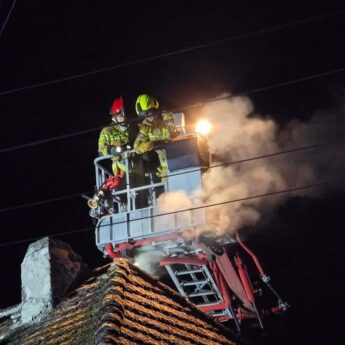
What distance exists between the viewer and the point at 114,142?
34.6 ft

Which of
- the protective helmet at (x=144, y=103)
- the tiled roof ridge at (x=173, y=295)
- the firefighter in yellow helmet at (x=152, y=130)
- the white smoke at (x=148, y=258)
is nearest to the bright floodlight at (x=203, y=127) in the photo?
the firefighter in yellow helmet at (x=152, y=130)

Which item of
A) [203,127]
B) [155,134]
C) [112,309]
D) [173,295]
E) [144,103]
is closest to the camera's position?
[112,309]

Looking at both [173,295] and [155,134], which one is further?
[155,134]

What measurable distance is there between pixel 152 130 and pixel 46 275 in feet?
10.00

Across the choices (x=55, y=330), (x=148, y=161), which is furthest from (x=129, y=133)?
(x=55, y=330)

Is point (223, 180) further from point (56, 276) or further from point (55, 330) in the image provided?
point (55, 330)

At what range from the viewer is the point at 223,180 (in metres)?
10.4

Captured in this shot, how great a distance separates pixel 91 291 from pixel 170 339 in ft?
4.94

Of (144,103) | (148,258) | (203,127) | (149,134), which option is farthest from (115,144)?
(148,258)

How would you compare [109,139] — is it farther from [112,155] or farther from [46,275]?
[46,275]

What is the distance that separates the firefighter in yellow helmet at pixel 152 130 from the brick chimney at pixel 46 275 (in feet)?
7.04

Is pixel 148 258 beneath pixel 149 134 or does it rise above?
beneath

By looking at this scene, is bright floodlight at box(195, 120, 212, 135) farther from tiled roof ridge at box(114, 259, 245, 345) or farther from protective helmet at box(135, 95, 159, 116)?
tiled roof ridge at box(114, 259, 245, 345)

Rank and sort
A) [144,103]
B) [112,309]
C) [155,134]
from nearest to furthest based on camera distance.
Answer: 1. [112,309]
2. [155,134]
3. [144,103]
